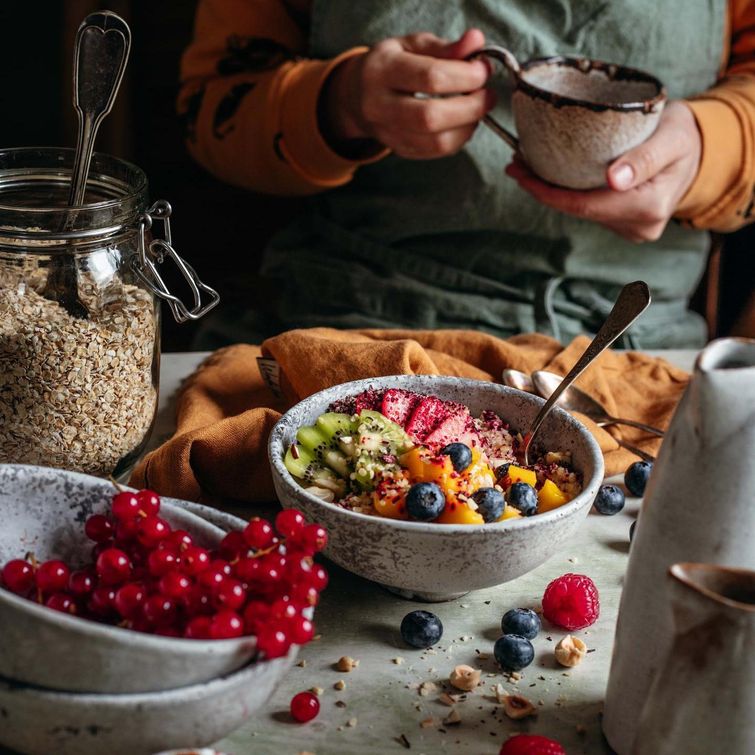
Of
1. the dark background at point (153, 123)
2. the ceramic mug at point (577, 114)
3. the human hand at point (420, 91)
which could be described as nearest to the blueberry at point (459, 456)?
the ceramic mug at point (577, 114)

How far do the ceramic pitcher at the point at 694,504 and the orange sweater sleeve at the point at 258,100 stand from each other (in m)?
0.91

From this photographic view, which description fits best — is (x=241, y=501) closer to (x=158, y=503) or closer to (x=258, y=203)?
(x=158, y=503)

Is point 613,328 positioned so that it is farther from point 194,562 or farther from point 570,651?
point 194,562

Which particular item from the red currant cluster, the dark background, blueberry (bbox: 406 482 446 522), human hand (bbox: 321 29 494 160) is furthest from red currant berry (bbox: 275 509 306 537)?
the dark background

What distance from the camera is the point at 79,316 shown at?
0.77 metres

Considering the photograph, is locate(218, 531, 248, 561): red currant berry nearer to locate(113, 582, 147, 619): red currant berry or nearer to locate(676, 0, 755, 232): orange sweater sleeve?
locate(113, 582, 147, 619): red currant berry

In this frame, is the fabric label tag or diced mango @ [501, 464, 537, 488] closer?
diced mango @ [501, 464, 537, 488]

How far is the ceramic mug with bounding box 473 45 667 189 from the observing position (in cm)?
101

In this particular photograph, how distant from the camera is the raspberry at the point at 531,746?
1.86 feet

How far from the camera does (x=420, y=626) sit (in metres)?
0.69

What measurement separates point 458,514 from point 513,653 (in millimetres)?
105

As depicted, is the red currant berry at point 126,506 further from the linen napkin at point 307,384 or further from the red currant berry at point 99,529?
the linen napkin at point 307,384

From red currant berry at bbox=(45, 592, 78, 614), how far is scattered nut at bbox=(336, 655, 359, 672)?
194 millimetres

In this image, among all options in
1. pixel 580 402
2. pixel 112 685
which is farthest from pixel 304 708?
pixel 580 402
